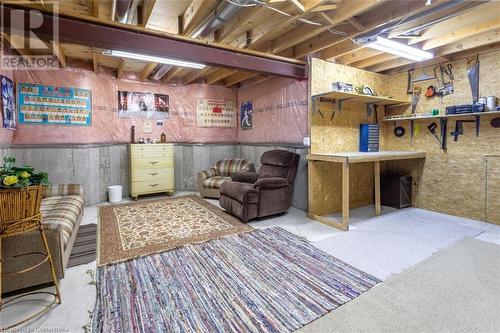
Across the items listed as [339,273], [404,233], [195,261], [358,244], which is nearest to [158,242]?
[195,261]

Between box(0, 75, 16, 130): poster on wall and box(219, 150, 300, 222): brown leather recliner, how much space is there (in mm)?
3257

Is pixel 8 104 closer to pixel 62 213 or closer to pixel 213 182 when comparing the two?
pixel 62 213

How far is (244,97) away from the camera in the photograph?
5.98m

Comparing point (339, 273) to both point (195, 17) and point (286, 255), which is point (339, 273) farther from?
point (195, 17)

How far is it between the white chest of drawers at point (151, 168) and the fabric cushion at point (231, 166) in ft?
3.35

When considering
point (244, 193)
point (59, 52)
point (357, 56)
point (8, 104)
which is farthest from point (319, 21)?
point (8, 104)

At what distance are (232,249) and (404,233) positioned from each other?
226 cm

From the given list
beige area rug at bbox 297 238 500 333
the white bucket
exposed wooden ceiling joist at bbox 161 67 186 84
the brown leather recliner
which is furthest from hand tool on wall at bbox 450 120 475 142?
the white bucket

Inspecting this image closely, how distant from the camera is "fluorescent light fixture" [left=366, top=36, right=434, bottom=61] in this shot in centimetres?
316

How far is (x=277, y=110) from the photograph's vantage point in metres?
4.76

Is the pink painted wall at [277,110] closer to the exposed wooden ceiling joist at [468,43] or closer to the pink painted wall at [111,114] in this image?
the pink painted wall at [111,114]

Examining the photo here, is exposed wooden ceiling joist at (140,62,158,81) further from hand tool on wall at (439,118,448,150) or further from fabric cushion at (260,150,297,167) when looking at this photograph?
hand tool on wall at (439,118,448,150)

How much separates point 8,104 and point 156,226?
2.86 m

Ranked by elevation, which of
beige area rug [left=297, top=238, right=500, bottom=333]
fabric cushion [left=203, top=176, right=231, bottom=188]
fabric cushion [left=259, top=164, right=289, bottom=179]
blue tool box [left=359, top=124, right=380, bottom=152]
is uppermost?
blue tool box [left=359, top=124, right=380, bottom=152]
